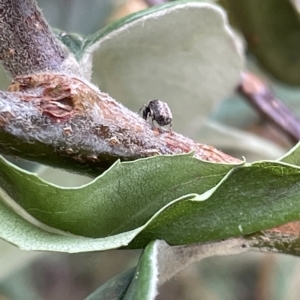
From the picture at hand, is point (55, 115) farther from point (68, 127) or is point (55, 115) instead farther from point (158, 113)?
point (158, 113)

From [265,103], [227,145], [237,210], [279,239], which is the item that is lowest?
[227,145]

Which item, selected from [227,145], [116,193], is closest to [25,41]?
[116,193]

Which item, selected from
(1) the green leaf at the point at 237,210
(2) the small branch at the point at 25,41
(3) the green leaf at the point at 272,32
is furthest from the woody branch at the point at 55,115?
(3) the green leaf at the point at 272,32

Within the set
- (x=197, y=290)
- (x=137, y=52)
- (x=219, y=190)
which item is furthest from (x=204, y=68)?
(x=197, y=290)

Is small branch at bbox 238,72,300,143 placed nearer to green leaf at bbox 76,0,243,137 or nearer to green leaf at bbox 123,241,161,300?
green leaf at bbox 76,0,243,137

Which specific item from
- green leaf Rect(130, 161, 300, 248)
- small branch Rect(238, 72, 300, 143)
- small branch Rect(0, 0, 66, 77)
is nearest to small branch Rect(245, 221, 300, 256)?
green leaf Rect(130, 161, 300, 248)

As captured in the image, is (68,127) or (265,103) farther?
(265,103)
